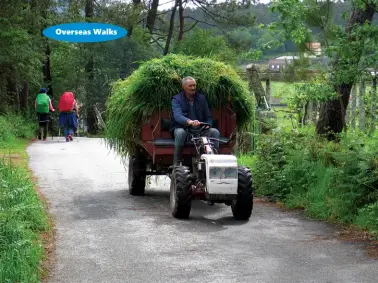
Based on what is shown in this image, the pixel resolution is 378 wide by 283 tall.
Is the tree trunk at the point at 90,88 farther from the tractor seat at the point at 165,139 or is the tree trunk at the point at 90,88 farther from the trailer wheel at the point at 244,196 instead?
the trailer wheel at the point at 244,196

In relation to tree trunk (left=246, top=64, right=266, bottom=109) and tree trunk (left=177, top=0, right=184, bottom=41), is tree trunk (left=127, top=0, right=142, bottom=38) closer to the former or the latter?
tree trunk (left=177, top=0, right=184, bottom=41)

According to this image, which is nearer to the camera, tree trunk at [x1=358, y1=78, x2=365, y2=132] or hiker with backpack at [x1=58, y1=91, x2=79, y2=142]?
tree trunk at [x1=358, y1=78, x2=365, y2=132]

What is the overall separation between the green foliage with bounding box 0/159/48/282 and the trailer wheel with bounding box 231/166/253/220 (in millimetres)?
2587

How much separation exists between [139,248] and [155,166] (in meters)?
Result: 4.37

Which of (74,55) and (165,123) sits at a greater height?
(74,55)

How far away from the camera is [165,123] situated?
12.3m

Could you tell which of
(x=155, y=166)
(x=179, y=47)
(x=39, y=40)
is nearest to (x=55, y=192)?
(x=155, y=166)

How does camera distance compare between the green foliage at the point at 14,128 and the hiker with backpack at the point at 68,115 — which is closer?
the green foliage at the point at 14,128

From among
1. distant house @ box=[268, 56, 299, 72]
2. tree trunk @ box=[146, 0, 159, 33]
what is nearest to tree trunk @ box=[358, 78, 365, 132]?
distant house @ box=[268, 56, 299, 72]

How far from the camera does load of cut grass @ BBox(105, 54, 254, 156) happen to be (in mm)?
Result: 12352

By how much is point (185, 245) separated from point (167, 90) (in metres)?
3.86

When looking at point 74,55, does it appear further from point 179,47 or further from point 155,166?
point 155,166

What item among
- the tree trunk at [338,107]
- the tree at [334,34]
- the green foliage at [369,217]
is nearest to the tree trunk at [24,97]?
the tree trunk at [338,107]

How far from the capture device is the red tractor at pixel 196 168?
1044cm
